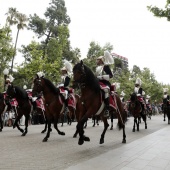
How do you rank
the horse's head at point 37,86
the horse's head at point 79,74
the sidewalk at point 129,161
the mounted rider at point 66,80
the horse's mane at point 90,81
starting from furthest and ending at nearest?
1. the mounted rider at point 66,80
2. the horse's head at point 37,86
3. the horse's mane at point 90,81
4. the horse's head at point 79,74
5. the sidewalk at point 129,161

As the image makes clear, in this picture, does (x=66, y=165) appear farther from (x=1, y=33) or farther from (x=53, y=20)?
(x=53, y=20)

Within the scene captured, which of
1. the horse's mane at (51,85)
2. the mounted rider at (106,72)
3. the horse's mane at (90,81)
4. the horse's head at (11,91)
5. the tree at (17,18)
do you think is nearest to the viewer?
the horse's mane at (90,81)

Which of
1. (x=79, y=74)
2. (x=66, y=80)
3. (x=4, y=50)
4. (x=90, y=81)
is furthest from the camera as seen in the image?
(x=4, y=50)

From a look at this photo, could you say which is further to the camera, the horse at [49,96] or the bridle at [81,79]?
the horse at [49,96]

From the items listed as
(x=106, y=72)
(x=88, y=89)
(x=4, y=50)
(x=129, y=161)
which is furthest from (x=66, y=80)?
(x=4, y=50)

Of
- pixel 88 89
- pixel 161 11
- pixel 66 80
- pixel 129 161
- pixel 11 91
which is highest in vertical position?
pixel 161 11

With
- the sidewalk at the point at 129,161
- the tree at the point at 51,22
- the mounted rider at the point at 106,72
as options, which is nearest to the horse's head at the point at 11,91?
the mounted rider at the point at 106,72

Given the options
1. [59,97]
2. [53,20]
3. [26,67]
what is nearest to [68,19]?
[53,20]

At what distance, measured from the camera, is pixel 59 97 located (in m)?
11.8

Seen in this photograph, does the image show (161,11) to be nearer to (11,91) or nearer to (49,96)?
(49,96)

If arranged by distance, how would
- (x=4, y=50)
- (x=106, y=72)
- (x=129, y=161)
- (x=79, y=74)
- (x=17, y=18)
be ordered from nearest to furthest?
1. (x=129, y=161)
2. (x=79, y=74)
3. (x=106, y=72)
4. (x=4, y=50)
5. (x=17, y=18)

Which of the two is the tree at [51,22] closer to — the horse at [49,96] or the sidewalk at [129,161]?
the horse at [49,96]

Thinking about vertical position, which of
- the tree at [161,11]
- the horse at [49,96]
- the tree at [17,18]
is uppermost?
the tree at [17,18]

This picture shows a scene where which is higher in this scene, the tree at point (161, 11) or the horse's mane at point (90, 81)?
the tree at point (161, 11)
